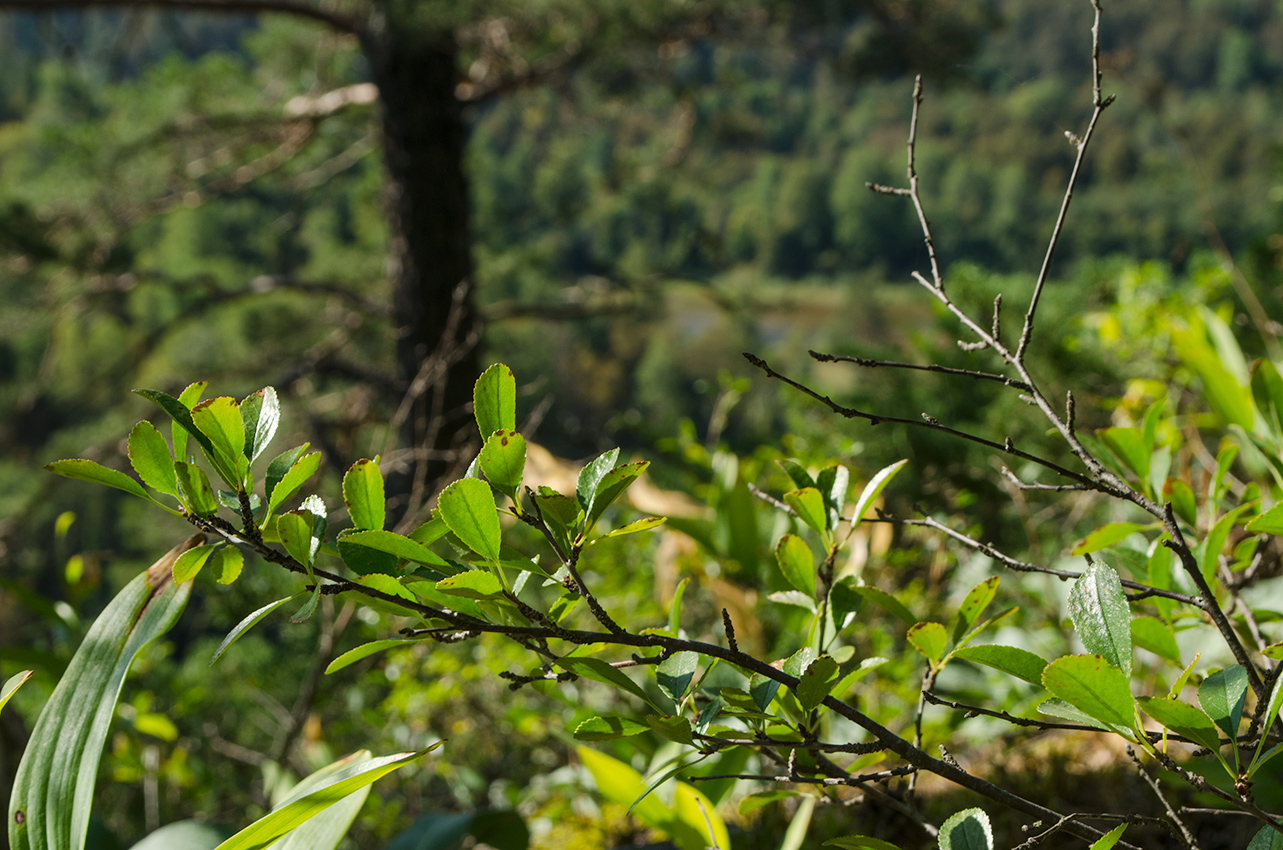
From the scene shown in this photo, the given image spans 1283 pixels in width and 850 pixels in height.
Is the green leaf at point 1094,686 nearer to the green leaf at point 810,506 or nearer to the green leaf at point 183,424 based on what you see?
the green leaf at point 810,506

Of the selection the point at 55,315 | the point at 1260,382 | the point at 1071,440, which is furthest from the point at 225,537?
the point at 55,315

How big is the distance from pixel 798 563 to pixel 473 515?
202mm

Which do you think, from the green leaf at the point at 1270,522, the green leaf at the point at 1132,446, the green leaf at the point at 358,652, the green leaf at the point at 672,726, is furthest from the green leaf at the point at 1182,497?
the green leaf at the point at 358,652

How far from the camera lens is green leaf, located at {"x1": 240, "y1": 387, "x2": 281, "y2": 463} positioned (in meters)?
0.38

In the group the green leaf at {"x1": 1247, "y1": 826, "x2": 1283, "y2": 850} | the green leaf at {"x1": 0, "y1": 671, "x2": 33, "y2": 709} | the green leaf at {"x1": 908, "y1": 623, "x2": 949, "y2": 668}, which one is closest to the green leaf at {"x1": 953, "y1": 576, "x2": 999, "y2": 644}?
the green leaf at {"x1": 908, "y1": 623, "x2": 949, "y2": 668}

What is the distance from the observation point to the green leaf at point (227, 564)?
39 cm

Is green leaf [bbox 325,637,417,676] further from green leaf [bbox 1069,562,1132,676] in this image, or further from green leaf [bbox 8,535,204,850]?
green leaf [bbox 1069,562,1132,676]

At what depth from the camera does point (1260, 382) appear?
0.58 m

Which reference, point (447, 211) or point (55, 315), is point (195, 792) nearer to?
point (447, 211)

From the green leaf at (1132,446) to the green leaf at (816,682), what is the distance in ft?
0.90

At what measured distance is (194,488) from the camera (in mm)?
369

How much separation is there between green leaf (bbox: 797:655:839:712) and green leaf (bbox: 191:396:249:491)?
0.26 meters

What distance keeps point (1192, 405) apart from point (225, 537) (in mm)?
1797

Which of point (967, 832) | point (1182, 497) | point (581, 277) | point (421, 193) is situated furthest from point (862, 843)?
point (581, 277)
